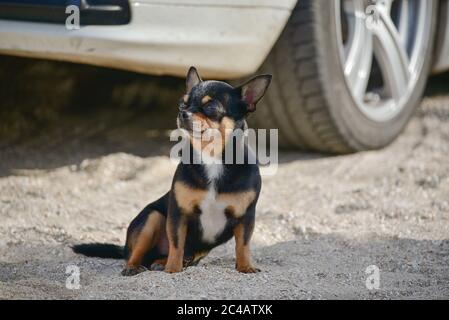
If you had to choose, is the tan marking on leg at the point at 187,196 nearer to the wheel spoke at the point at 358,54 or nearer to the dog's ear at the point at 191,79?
the dog's ear at the point at 191,79

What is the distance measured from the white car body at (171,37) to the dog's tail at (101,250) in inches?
40.2

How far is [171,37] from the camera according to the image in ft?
14.4

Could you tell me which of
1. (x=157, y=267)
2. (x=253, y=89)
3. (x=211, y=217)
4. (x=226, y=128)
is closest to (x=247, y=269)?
(x=211, y=217)

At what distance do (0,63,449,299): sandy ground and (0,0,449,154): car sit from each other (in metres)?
0.27

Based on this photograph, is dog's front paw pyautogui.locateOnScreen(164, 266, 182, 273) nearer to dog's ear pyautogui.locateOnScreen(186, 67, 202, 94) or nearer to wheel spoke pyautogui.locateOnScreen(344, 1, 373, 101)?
dog's ear pyautogui.locateOnScreen(186, 67, 202, 94)

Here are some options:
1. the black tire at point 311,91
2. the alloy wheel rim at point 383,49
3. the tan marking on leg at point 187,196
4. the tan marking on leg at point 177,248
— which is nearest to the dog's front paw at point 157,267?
the tan marking on leg at point 177,248

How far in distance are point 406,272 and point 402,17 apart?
251cm

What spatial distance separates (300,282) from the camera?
336cm

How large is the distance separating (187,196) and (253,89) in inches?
18.4

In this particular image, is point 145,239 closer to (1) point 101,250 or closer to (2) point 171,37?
(1) point 101,250

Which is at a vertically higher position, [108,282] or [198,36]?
[198,36]
